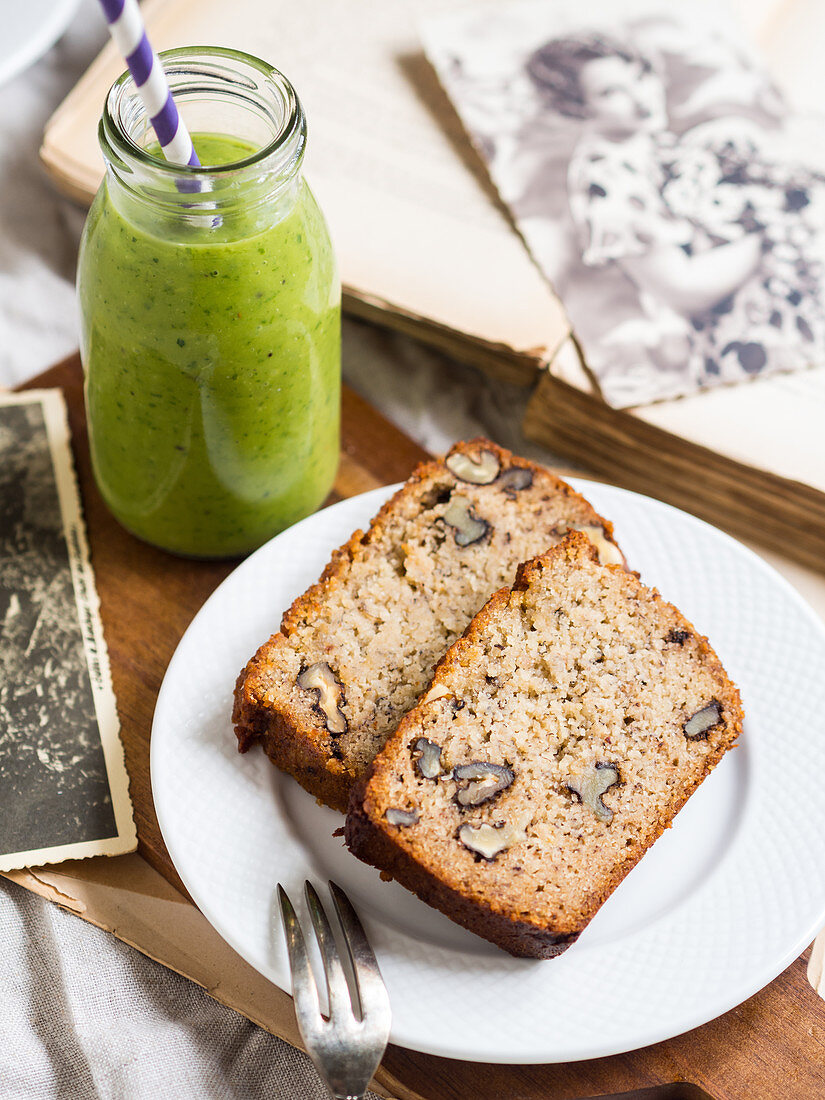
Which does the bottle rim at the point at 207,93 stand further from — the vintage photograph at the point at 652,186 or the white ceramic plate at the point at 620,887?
the vintage photograph at the point at 652,186

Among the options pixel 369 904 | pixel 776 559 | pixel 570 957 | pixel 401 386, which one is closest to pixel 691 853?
pixel 570 957

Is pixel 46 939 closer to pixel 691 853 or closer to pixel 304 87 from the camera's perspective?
pixel 691 853

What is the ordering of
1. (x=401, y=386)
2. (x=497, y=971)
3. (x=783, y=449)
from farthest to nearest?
(x=401, y=386)
(x=783, y=449)
(x=497, y=971)

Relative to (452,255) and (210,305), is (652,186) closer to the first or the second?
(452,255)

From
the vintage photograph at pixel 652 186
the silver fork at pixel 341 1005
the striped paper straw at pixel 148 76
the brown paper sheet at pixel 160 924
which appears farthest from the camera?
the vintage photograph at pixel 652 186

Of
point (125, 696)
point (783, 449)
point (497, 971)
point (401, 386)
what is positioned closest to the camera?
point (497, 971)

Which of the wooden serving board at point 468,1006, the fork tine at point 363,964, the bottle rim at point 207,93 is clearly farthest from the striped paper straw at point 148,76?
the fork tine at point 363,964
